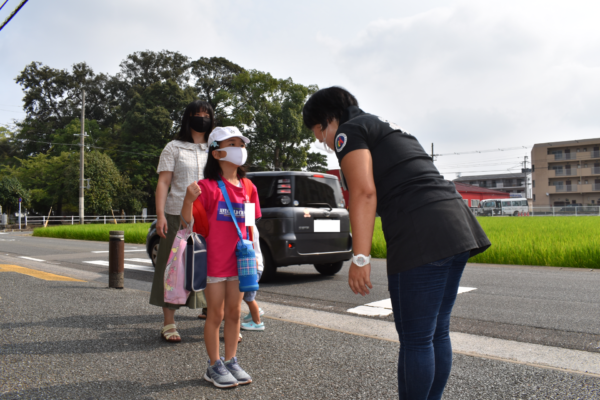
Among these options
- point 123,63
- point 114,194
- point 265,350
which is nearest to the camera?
point 265,350

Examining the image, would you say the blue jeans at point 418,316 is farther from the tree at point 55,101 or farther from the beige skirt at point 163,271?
the tree at point 55,101

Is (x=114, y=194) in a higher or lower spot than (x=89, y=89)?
lower

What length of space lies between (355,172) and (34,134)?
2521 inches

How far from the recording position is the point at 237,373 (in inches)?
112

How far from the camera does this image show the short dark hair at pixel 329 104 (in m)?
2.11

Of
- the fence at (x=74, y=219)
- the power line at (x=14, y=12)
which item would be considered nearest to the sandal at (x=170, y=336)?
the power line at (x=14, y=12)

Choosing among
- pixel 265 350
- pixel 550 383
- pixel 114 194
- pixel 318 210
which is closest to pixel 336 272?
pixel 318 210

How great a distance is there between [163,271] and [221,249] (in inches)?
52.0

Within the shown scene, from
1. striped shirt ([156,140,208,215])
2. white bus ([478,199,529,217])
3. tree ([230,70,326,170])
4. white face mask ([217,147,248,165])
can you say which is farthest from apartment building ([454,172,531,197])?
white face mask ([217,147,248,165])

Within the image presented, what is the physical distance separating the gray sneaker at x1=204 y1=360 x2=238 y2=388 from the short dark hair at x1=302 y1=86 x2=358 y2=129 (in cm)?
162

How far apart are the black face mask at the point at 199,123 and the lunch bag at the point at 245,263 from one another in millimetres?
1251

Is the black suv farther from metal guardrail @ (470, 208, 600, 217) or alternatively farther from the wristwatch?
metal guardrail @ (470, 208, 600, 217)

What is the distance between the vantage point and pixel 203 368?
10.3 feet

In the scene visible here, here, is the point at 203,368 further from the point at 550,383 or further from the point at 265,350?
the point at 550,383
